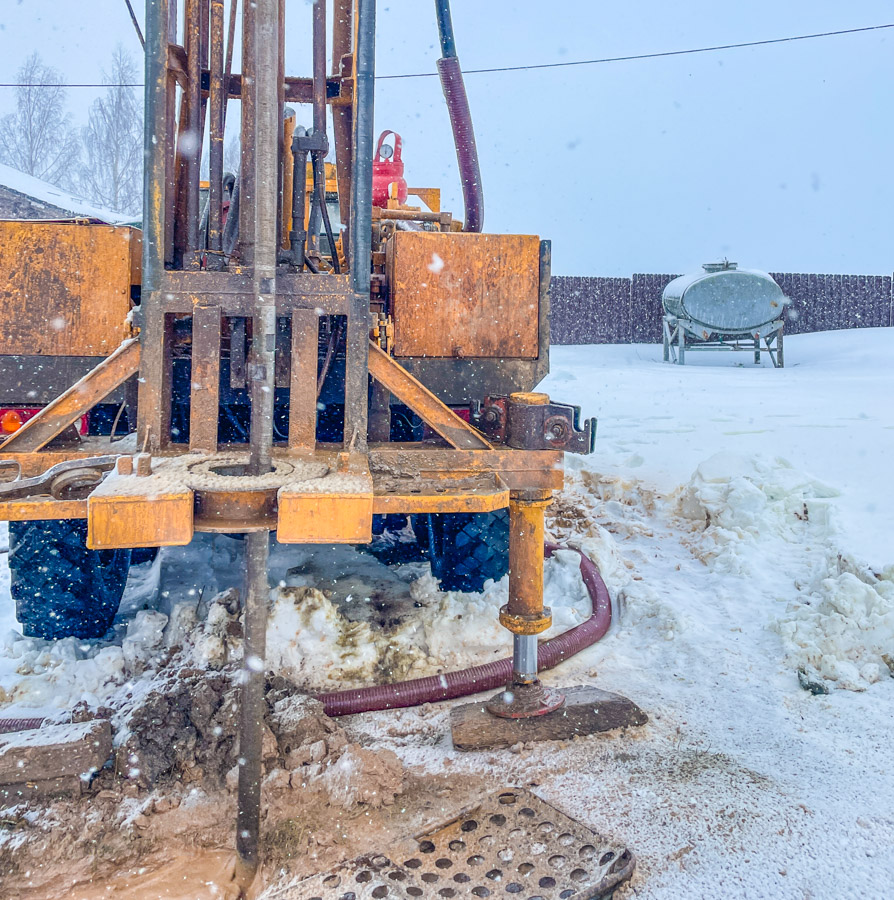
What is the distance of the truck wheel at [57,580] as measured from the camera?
11.8ft

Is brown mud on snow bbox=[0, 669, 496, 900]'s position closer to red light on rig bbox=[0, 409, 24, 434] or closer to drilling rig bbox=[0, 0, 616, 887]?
drilling rig bbox=[0, 0, 616, 887]

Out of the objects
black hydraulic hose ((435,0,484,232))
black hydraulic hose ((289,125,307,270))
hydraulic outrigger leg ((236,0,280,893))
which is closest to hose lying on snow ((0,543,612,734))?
hydraulic outrigger leg ((236,0,280,893))

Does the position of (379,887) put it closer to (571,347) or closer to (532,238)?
(532,238)

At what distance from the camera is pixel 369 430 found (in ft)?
11.1

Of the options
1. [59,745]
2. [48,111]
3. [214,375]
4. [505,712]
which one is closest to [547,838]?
[505,712]

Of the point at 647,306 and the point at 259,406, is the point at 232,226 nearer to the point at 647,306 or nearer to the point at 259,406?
the point at 259,406

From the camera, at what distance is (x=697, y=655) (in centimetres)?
370

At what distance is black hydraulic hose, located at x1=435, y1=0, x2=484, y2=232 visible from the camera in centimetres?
436

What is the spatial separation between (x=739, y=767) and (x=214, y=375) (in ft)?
7.54

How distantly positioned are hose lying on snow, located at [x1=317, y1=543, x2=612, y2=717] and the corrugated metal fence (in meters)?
18.9

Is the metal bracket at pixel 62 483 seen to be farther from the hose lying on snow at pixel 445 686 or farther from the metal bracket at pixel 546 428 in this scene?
the metal bracket at pixel 546 428

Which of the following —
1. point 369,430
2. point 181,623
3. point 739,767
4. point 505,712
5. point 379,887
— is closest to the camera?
point 379,887

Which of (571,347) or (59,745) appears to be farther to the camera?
(571,347)

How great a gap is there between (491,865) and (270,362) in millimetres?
1624
